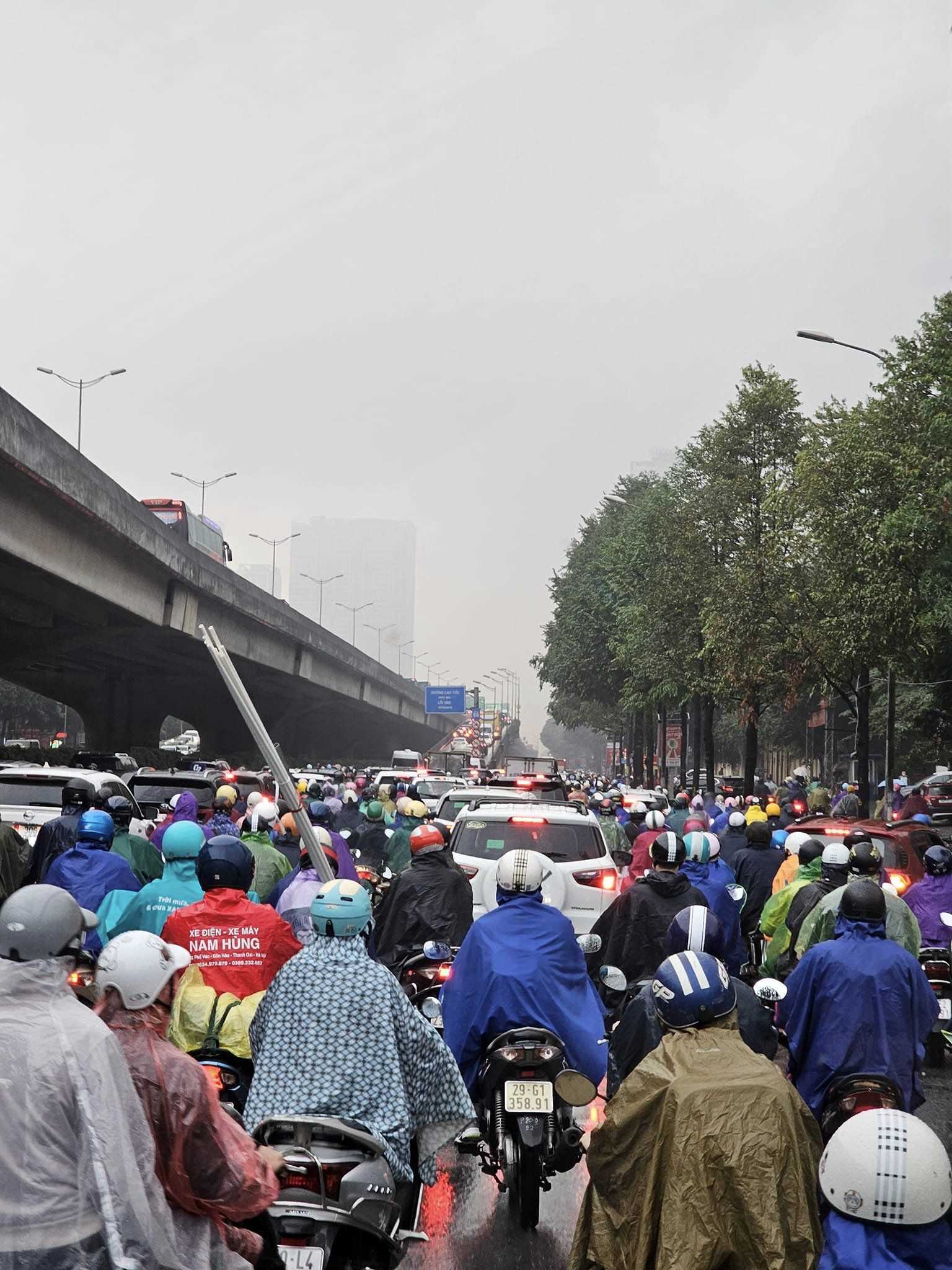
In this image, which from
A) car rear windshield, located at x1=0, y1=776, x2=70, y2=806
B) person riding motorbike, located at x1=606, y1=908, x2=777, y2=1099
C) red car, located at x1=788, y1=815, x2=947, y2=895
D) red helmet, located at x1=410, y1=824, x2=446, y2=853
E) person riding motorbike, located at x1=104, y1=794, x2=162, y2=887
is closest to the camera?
person riding motorbike, located at x1=606, y1=908, x2=777, y2=1099

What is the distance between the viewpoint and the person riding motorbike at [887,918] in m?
8.24

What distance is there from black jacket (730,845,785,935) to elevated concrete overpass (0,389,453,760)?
45.9 feet

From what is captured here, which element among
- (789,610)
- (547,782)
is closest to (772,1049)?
(547,782)

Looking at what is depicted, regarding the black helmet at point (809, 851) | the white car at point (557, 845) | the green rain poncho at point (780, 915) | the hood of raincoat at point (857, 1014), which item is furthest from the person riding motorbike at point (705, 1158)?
the white car at point (557, 845)

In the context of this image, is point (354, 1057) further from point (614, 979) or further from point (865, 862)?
point (865, 862)

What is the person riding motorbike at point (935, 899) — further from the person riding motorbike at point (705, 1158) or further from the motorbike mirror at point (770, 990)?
the person riding motorbike at point (705, 1158)

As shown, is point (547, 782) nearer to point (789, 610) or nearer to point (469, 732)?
point (789, 610)

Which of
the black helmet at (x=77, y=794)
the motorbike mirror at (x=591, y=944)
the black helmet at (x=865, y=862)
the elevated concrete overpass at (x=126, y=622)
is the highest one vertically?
the elevated concrete overpass at (x=126, y=622)

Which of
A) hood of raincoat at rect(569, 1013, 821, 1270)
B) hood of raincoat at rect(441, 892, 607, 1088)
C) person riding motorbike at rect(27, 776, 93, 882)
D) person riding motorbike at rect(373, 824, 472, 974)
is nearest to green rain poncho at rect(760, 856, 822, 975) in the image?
person riding motorbike at rect(373, 824, 472, 974)

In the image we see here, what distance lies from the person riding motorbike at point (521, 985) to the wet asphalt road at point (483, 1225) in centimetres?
67

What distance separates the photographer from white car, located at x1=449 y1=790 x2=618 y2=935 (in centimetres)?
1346

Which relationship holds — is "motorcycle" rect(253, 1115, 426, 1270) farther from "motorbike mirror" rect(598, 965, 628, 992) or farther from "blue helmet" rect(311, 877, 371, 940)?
"motorbike mirror" rect(598, 965, 628, 992)

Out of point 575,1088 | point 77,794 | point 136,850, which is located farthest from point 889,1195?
point 77,794

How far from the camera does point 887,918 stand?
26.2 ft
